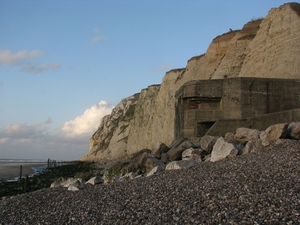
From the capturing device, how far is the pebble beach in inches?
200

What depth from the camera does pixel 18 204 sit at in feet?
28.0

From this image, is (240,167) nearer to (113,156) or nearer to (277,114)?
(277,114)

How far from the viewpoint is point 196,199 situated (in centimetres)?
591

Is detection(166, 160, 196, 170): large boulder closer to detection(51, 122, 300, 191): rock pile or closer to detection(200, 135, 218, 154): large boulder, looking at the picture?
detection(51, 122, 300, 191): rock pile

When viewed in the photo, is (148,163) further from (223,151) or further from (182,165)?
(223,151)

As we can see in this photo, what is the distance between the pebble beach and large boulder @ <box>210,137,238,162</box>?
0.40 meters

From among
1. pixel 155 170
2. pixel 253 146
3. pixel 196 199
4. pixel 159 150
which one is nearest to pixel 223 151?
pixel 253 146

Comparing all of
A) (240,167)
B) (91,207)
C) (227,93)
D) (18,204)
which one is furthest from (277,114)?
(18,204)

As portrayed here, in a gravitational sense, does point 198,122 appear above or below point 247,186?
above

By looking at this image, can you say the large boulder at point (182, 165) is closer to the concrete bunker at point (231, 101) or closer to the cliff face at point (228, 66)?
the concrete bunker at point (231, 101)

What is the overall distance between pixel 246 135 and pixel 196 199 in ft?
17.2

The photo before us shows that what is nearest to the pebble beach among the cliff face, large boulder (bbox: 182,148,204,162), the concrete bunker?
large boulder (bbox: 182,148,204,162)

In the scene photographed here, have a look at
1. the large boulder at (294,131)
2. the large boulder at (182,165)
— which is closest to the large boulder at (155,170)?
the large boulder at (182,165)

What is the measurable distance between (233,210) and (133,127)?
38.2 meters
